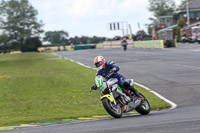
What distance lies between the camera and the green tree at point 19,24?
11862cm

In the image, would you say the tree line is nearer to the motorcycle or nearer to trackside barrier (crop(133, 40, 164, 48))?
trackside barrier (crop(133, 40, 164, 48))

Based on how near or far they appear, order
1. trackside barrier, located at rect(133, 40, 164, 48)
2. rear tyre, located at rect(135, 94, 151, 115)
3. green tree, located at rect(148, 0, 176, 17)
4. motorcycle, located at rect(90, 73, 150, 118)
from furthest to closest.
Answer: green tree, located at rect(148, 0, 176, 17), trackside barrier, located at rect(133, 40, 164, 48), rear tyre, located at rect(135, 94, 151, 115), motorcycle, located at rect(90, 73, 150, 118)

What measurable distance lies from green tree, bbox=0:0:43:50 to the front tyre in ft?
352

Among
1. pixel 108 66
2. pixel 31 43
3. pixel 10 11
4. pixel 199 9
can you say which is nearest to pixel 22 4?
pixel 10 11

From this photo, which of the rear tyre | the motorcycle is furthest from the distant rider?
the rear tyre

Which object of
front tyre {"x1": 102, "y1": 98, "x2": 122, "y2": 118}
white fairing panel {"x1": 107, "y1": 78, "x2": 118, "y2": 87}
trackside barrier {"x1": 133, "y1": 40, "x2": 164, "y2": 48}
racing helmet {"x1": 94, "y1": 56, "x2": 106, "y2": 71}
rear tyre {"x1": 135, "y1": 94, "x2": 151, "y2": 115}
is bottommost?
trackside barrier {"x1": 133, "y1": 40, "x2": 164, "y2": 48}

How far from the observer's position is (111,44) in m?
92.2

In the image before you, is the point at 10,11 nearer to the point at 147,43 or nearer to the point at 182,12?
the point at 182,12

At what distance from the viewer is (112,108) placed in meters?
10.5

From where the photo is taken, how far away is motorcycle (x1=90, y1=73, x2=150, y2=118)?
10383 millimetres

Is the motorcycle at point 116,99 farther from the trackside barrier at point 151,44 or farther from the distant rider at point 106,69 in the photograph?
the trackside barrier at point 151,44

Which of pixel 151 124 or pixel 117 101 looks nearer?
pixel 151 124

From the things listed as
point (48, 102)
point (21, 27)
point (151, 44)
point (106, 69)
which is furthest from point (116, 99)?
point (21, 27)

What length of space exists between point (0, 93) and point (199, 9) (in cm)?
8879
